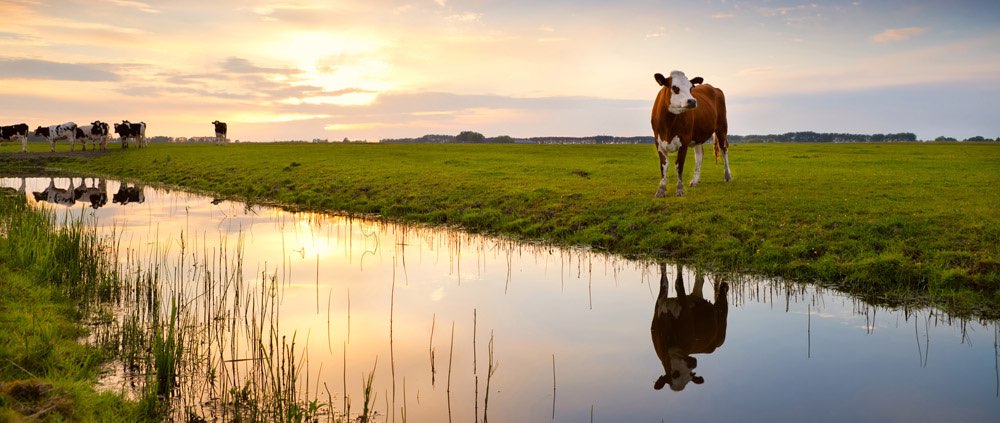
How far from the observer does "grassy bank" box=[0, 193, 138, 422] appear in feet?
22.2

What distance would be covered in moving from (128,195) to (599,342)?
32.0 m

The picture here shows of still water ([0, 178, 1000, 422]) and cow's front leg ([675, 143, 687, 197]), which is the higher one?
cow's front leg ([675, 143, 687, 197])

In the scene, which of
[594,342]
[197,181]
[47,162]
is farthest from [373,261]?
[47,162]

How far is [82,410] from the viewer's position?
22.7ft

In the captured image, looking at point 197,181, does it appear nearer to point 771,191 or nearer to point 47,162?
point 47,162

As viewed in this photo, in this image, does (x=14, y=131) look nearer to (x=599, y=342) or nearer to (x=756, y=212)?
(x=756, y=212)

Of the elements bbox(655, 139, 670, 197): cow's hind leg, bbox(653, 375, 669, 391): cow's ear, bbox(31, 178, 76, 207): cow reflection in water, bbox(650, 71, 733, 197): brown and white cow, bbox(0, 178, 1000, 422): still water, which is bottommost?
bbox(653, 375, 669, 391): cow's ear

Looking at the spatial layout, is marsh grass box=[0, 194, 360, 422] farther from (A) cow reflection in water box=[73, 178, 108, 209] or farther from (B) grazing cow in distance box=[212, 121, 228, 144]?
(B) grazing cow in distance box=[212, 121, 228, 144]

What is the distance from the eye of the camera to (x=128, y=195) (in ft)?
112

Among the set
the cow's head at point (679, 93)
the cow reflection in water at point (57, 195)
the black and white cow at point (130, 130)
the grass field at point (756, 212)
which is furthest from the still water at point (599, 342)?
the black and white cow at point (130, 130)

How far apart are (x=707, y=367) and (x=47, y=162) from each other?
62.9m

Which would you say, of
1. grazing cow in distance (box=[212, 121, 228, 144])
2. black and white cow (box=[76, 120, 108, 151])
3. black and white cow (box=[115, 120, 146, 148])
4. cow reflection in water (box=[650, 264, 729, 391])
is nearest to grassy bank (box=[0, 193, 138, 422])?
cow reflection in water (box=[650, 264, 729, 391])

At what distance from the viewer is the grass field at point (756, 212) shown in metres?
14.0

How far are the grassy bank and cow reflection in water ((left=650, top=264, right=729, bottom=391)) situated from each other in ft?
22.0
